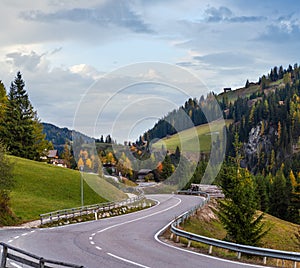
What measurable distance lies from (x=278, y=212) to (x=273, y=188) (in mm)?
5554

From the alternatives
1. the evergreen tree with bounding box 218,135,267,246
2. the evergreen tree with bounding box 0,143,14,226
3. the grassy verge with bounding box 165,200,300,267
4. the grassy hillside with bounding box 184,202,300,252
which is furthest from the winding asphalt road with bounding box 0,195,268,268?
the grassy hillside with bounding box 184,202,300,252

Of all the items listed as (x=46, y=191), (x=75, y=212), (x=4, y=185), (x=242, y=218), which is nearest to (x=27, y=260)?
(x=242, y=218)

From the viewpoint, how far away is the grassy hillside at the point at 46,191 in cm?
4892

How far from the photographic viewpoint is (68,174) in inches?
2840

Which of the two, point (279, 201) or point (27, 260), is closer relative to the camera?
point (27, 260)

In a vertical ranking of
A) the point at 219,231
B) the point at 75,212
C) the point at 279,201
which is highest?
the point at 75,212

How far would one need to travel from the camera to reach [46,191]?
59281mm

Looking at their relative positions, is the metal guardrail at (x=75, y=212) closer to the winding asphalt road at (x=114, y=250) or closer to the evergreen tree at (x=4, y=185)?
the evergreen tree at (x=4, y=185)

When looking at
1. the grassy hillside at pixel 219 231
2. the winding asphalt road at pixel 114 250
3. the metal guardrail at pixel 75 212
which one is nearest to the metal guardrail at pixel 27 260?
the winding asphalt road at pixel 114 250

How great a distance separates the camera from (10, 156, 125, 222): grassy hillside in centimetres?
4892

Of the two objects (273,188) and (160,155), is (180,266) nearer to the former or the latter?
(160,155)

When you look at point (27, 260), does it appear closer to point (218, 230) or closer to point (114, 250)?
point (114, 250)

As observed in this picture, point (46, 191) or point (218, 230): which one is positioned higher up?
point (46, 191)

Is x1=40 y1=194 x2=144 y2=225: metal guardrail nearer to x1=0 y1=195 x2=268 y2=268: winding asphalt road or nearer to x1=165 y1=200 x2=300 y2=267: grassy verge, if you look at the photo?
x1=165 y1=200 x2=300 y2=267: grassy verge
